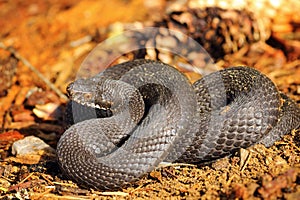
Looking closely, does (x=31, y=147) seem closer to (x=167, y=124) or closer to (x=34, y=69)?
(x=167, y=124)

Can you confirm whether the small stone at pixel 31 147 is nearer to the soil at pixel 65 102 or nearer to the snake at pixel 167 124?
the soil at pixel 65 102

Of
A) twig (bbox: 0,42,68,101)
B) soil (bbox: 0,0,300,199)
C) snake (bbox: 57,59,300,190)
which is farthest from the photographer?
twig (bbox: 0,42,68,101)

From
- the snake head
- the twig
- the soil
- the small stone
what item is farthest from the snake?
the twig

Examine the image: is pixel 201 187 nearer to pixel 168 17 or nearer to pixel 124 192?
pixel 124 192

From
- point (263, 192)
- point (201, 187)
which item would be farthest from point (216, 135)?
point (263, 192)

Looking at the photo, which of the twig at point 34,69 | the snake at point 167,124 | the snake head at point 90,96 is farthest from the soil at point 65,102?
the snake head at point 90,96

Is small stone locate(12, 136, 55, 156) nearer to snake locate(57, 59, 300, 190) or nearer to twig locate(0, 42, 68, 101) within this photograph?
snake locate(57, 59, 300, 190)

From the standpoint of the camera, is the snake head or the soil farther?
the snake head
